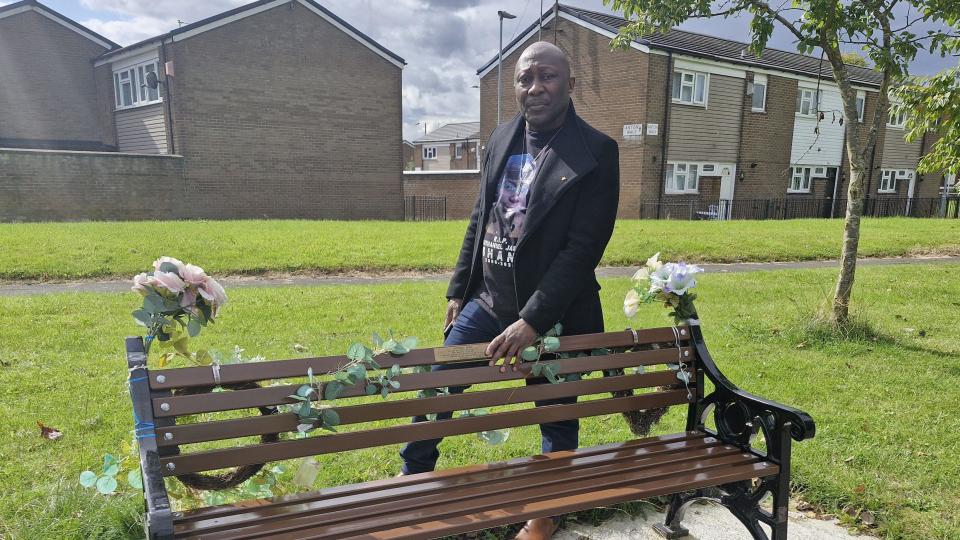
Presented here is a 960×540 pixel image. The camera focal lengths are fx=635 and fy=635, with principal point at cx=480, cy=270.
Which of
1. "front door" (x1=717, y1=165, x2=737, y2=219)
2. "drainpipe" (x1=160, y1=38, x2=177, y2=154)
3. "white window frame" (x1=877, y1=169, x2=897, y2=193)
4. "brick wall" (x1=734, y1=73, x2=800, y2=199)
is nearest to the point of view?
"drainpipe" (x1=160, y1=38, x2=177, y2=154)

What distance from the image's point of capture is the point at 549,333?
2.50m

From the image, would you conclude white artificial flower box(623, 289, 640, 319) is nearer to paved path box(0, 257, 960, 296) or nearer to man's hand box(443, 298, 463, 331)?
man's hand box(443, 298, 463, 331)

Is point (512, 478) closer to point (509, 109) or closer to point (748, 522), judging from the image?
point (748, 522)

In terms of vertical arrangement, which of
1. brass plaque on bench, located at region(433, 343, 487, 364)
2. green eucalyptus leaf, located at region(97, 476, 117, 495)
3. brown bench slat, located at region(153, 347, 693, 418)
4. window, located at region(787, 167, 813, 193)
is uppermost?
window, located at region(787, 167, 813, 193)

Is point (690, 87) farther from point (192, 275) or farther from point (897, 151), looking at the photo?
point (192, 275)

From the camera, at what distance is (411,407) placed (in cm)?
226

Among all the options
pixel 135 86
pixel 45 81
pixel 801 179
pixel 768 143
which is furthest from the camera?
pixel 801 179

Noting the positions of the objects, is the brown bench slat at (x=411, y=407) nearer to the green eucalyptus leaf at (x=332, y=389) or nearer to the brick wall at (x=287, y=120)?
the green eucalyptus leaf at (x=332, y=389)

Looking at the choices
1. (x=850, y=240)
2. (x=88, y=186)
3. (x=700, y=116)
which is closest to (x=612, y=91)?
(x=700, y=116)

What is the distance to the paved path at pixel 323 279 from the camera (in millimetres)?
7508

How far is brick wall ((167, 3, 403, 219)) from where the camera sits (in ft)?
63.0

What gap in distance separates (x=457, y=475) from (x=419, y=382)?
36 centimetres

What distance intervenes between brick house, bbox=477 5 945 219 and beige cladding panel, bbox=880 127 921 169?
112 inches

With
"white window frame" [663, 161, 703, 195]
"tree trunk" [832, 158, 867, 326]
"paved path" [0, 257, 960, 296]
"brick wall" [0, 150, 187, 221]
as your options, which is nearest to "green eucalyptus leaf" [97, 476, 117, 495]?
"tree trunk" [832, 158, 867, 326]
